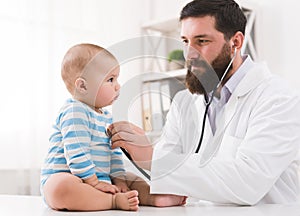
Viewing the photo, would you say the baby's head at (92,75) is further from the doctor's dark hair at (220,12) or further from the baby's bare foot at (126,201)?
the doctor's dark hair at (220,12)

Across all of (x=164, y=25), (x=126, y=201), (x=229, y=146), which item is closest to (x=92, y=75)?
(x=126, y=201)

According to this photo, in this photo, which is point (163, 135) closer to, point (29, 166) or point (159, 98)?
point (159, 98)

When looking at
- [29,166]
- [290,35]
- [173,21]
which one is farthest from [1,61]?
[290,35]

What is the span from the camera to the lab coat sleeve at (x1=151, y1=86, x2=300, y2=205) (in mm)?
939

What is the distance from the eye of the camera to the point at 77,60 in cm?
86

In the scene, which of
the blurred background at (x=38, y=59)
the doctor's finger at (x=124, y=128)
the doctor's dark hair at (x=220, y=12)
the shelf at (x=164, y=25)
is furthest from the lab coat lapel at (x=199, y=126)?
the shelf at (x=164, y=25)

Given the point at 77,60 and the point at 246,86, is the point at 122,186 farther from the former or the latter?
the point at 246,86

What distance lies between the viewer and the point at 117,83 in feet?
2.71

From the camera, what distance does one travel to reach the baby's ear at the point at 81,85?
2.77ft

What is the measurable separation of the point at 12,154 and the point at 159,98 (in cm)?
166

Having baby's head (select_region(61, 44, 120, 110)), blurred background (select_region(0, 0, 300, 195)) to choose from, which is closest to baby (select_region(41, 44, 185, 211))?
baby's head (select_region(61, 44, 120, 110))

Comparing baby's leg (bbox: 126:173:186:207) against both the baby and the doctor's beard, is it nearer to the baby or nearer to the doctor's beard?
the baby

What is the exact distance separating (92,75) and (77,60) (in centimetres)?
5

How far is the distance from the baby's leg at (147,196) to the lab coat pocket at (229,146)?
12.3 inches
